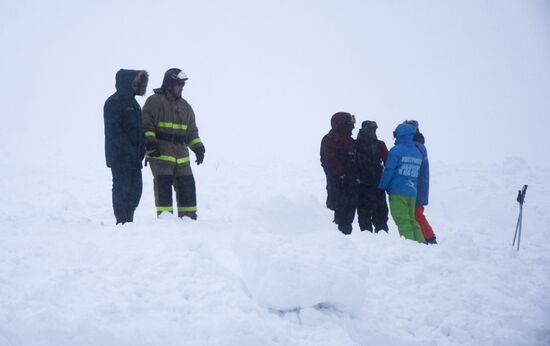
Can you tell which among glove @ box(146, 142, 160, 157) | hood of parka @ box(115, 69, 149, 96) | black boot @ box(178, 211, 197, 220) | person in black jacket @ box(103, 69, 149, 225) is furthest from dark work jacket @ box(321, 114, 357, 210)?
hood of parka @ box(115, 69, 149, 96)

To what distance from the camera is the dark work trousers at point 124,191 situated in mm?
6059

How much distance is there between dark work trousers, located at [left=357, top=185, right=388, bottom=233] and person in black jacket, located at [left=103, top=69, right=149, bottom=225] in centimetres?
361

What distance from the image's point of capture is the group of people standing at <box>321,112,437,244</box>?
23.3 feet

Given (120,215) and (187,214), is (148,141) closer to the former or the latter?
(120,215)

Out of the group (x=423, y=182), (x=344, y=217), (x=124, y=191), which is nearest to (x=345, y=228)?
(x=344, y=217)

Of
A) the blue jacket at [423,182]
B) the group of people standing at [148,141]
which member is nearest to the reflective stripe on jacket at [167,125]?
the group of people standing at [148,141]

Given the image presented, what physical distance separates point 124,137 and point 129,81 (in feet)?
2.47

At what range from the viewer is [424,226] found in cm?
745

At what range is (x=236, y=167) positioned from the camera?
16.5m

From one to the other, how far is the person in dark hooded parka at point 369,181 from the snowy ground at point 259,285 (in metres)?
1.72

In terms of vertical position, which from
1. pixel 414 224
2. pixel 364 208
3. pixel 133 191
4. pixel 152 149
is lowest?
pixel 414 224

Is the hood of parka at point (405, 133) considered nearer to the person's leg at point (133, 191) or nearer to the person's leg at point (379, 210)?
the person's leg at point (379, 210)

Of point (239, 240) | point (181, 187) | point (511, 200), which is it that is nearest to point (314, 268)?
point (239, 240)

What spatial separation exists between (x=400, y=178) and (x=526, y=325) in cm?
327
